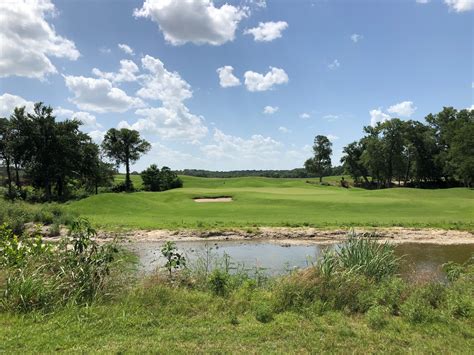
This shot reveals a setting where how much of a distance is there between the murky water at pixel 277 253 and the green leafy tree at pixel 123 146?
2116 inches

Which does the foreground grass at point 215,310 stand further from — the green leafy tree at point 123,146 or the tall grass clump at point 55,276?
the green leafy tree at point 123,146

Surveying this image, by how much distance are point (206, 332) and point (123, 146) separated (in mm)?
70009

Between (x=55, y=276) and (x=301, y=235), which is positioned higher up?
(x=55, y=276)

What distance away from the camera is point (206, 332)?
20.3ft

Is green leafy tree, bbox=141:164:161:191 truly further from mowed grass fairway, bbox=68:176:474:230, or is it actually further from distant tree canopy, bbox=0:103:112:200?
mowed grass fairway, bbox=68:176:474:230

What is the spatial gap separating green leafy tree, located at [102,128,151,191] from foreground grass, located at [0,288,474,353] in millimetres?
66552

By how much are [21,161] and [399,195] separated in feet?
158

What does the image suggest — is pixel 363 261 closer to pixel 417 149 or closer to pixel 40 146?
pixel 40 146

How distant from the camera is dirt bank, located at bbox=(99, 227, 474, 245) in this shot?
859 inches

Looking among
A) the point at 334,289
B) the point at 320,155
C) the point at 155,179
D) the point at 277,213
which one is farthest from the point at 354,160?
the point at 334,289

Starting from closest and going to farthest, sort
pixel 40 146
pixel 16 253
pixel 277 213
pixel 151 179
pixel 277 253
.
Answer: pixel 16 253 → pixel 277 253 → pixel 277 213 → pixel 40 146 → pixel 151 179

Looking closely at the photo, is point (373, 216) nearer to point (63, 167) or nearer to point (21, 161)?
point (63, 167)

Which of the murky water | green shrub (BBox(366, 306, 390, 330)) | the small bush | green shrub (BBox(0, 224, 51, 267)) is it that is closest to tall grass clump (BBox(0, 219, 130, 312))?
green shrub (BBox(0, 224, 51, 267))

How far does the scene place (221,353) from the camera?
5398 mm
